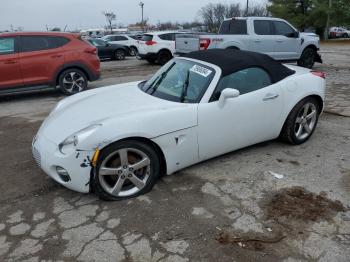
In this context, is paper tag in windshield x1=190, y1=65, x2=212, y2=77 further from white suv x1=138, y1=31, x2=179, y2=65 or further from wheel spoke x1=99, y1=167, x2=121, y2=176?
white suv x1=138, y1=31, x2=179, y2=65

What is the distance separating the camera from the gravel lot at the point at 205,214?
281 centimetres

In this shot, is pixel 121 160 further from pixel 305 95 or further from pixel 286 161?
pixel 305 95

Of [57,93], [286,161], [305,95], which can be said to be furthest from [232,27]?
[286,161]

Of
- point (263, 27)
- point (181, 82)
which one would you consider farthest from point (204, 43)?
point (181, 82)

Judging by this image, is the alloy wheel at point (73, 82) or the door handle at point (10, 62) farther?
the alloy wheel at point (73, 82)

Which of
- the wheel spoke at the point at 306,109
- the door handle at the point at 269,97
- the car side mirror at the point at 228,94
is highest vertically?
the car side mirror at the point at 228,94

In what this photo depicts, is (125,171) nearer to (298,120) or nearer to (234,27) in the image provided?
(298,120)

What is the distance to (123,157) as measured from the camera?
136 inches

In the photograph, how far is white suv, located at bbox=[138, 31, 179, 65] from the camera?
50.7ft

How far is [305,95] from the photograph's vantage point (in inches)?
186

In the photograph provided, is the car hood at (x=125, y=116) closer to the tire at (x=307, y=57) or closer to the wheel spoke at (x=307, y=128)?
the wheel spoke at (x=307, y=128)

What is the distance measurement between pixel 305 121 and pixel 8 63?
673cm

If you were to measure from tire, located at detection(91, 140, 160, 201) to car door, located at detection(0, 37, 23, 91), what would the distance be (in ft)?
19.6

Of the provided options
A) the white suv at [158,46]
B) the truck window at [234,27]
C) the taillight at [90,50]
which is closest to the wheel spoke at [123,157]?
the taillight at [90,50]
